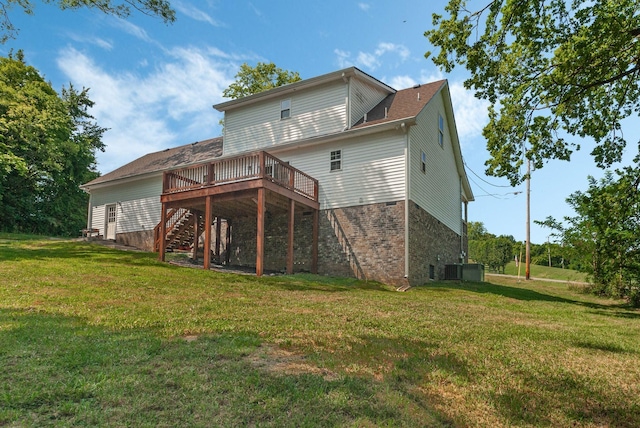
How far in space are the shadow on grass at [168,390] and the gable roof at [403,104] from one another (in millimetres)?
12428

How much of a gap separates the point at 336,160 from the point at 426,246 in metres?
5.01

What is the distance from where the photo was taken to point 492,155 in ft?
37.6

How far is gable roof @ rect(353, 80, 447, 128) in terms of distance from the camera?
16141 millimetres

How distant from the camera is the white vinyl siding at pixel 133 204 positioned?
73.0 feet

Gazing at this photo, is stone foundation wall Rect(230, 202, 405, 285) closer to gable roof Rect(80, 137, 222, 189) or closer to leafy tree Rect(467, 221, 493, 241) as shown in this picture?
gable roof Rect(80, 137, 222, 189)

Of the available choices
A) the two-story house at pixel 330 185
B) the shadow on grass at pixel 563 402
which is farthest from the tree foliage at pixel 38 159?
the shadow on grass at pixel 563 402

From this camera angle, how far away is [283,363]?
461 cm

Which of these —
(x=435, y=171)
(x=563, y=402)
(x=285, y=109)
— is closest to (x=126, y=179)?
(x=285, y=109)

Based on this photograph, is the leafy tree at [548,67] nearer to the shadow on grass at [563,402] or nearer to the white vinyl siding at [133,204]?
the shadow on grass at [563,402]

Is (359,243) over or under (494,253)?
over

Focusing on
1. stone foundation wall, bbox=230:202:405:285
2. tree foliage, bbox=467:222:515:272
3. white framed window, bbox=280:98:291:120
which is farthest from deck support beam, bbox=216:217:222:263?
tree foliage, bbox=467:222:515:272

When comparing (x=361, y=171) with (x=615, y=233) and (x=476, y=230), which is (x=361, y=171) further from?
(x=476, y=230)

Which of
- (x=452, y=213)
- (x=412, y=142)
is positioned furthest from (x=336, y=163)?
(x=452, y=213)

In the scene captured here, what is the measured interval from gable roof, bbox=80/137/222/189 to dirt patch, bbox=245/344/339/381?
56.9 feet
